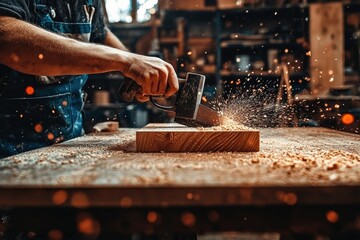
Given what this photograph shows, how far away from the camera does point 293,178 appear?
98cm

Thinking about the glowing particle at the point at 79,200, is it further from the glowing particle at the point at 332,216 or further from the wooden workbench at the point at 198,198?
the glowing particle at the point at 332,216

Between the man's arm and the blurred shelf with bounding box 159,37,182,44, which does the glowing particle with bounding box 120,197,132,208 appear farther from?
the blurred shelf with bounding box 159,37,182,44

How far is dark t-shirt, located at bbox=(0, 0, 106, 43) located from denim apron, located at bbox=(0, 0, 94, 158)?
0.04 meters

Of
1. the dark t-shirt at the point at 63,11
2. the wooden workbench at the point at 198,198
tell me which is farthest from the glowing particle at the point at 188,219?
the dark t-shirt at the point at 63,11

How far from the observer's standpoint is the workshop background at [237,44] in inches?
Result: 241

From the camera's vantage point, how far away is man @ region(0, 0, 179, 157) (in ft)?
5.13

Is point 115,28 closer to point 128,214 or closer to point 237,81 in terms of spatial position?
point 237,81

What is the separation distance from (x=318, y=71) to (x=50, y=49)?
5.34 metres

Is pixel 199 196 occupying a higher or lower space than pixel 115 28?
lower

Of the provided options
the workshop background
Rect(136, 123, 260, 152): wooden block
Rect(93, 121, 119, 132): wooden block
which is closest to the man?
Rect(93, 121, 119, 132): wooden block

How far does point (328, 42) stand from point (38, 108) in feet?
17.1

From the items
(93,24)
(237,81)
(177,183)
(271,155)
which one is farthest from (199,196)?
(237,81)

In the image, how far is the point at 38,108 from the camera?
Result: 2057 millimetres

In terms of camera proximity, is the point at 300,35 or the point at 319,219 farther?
the point at 300,35
